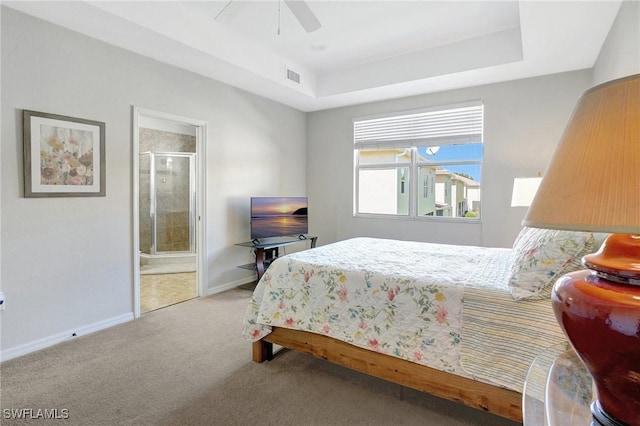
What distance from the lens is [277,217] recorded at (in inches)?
175

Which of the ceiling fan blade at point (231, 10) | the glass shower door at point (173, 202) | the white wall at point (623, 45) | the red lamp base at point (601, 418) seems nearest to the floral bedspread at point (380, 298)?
the red lamp base at point (601, 418)

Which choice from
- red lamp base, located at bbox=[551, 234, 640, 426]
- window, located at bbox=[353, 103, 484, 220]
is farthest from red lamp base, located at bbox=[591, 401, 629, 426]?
window, located at bbox=[353, 103, 484, 220]

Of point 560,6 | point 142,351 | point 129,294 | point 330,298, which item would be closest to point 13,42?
point 129,294

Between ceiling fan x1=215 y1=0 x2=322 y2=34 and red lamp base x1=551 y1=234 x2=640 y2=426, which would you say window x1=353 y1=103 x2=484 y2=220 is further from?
red lamp base x1=551 y1=234 x2=640 y2=426

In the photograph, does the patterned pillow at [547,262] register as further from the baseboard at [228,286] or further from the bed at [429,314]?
the baseboard at [228,286]

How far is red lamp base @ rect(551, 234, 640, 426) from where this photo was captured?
2.15 ft

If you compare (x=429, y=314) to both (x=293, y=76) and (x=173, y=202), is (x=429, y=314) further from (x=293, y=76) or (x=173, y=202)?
(x=173, y=202)

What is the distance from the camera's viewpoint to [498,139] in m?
3.97

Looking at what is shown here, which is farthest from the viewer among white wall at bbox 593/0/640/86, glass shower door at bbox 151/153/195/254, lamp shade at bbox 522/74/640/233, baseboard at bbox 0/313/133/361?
glass shower door at bbox 151/153/195/254

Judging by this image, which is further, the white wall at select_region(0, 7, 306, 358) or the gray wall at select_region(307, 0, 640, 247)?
the gray wall at select_region(307, 0, 640, 247)

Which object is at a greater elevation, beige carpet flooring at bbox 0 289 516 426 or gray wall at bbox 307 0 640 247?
gray wall at bbox 307 0 640 247

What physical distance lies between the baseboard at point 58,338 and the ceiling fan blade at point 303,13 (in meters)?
3.04

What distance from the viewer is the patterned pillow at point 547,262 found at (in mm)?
1475

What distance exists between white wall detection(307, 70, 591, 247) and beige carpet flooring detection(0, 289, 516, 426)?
264 centimetres
